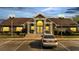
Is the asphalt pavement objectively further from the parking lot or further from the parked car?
the parked car

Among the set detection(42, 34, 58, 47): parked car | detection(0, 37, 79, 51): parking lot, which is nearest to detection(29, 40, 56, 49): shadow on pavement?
detection(0, 37, 79, 51): parking lot

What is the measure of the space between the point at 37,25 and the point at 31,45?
998 millimetres

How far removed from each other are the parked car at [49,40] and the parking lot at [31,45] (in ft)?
0.60

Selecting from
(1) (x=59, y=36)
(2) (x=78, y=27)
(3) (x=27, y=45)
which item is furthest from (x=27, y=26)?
(2) (x=78, y=27)

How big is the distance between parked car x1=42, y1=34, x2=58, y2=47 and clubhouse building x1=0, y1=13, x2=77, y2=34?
0.24 m

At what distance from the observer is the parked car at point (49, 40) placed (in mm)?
10453

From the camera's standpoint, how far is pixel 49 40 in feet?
34.3

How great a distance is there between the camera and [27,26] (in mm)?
10961

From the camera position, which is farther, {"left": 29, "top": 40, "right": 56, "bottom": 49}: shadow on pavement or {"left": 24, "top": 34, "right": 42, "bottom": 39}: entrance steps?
{"left": 24, "top": 34, "right": 42, "bottom": 39}: entrance steps

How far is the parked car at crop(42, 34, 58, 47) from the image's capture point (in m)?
10.5

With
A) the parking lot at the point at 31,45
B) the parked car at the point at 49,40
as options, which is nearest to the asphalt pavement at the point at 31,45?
the parking lot at the point at 31,45

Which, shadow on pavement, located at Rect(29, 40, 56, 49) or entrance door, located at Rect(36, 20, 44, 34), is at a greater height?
entrance door, located at Rect(36, 20, 44, 34)
